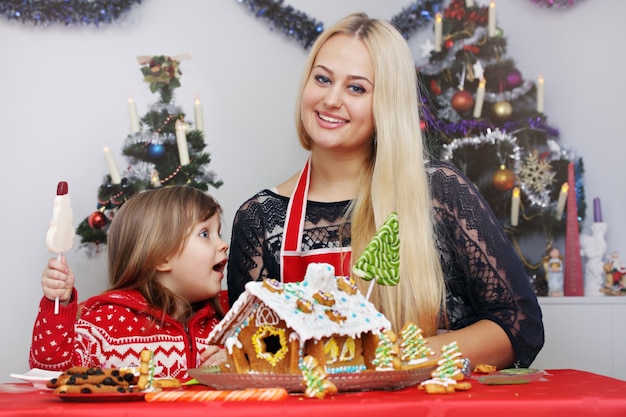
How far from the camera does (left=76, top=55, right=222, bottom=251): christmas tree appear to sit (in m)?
3.42

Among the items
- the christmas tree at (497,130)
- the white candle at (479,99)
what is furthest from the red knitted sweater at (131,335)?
the white candle at (479,99)

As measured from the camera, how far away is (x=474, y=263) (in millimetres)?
1949

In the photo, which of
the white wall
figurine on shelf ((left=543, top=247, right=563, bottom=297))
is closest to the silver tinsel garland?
the white wall

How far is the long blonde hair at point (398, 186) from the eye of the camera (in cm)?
175

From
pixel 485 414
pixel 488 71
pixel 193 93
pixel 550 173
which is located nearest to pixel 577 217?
pixel 550 173

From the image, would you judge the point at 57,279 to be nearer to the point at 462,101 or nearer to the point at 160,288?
the point at 160,288

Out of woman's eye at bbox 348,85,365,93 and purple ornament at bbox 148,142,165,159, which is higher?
purple ornament at bbox 148,142,165,159

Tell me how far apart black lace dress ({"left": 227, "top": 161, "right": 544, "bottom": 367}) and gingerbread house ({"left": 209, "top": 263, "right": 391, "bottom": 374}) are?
2.02 ft

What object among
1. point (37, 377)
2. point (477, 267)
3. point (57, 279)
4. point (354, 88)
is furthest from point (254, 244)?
point (37, 377)

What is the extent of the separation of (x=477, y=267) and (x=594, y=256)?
8.03 ft

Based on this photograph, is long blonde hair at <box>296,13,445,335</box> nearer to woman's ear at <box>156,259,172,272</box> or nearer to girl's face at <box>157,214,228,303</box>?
girl's face at <box>157,214,228,303</box>

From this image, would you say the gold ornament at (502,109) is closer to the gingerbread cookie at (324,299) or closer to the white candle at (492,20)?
the white candle at (492,20)

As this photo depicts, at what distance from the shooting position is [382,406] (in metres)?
1.03

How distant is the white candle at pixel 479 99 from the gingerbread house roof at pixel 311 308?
2.96 meters
